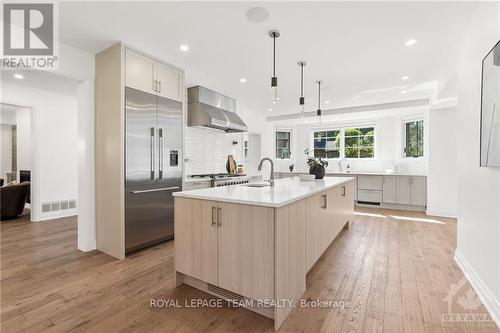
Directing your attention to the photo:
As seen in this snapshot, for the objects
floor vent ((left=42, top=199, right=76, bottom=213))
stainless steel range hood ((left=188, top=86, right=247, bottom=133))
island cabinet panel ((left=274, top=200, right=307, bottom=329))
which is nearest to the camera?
island cabinet panel ((left=274, top=200, right=307, bottom=329))

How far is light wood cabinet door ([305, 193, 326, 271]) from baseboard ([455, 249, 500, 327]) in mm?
1280

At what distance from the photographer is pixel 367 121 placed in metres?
6.71

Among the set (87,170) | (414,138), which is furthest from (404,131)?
(87,170)

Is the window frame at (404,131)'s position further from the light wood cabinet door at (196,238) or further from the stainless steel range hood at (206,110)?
the light wood cabinet door at (196,238)

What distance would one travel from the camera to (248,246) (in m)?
1.67

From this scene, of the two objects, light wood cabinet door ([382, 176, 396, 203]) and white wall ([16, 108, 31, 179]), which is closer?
white wall ([16, 108, 31, 179])

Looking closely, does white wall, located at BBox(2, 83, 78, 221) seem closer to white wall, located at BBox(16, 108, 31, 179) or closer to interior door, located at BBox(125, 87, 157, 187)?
white wall, located at BBox(16, 108, 31, 179)

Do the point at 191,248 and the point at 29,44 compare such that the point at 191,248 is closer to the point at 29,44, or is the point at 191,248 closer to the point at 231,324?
the point at 231,324

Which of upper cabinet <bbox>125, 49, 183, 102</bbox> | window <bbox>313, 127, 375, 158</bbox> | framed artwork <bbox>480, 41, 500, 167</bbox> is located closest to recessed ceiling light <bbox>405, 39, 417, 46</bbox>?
framed artwork <bbox>480, 41, 500, 167</bbox>

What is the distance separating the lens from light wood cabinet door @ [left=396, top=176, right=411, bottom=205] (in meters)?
5.61

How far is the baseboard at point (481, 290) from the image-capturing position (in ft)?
5.47

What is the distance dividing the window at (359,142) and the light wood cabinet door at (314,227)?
5.00m

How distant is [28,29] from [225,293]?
337 centimetres

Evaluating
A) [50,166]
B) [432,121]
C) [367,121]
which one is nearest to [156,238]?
[50,166]
